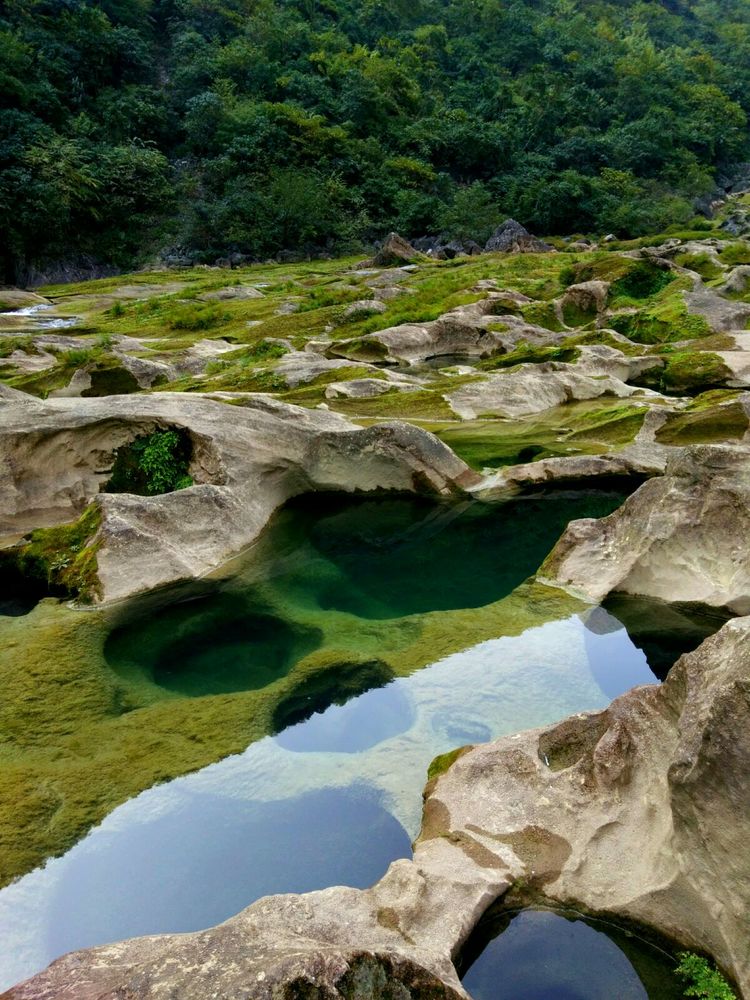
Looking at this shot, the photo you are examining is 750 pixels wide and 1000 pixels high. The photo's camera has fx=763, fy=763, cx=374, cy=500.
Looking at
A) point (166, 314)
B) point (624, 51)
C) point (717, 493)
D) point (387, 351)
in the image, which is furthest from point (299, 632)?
point (624, 51)

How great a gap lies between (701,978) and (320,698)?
11.8 feet

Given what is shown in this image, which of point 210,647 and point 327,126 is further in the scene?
point 327,126

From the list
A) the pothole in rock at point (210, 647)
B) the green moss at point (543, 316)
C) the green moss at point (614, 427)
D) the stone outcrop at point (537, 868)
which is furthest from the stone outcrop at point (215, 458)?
the green moss at point (543, 316)

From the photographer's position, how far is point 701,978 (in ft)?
11.6

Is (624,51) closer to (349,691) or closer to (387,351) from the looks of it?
(387,351)

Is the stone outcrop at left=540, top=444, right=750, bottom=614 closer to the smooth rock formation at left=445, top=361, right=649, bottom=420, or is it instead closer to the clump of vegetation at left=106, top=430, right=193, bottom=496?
the clump of vegetation at left=106, top=430, right=193, bottom=496

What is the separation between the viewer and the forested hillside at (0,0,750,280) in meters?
58.9

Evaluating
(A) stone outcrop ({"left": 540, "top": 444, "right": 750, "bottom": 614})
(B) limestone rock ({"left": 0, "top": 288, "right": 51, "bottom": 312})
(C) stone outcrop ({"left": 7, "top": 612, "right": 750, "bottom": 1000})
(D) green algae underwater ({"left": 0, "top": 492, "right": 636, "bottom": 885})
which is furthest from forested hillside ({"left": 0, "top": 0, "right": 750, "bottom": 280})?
(C) stone outcrop ({"left": 7, "top": 612, "right": 750, "bottom": 1000})

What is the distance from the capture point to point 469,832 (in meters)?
4.46

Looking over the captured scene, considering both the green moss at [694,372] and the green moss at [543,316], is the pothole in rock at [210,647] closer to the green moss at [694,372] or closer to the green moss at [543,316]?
the green moss at [694,372]

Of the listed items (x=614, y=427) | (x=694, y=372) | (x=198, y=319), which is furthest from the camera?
(x=198, y=319)

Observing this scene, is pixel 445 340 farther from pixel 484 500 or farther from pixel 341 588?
pixel 341 588

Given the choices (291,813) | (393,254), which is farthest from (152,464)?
(393,254)

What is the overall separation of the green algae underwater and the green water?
2 centimetres
